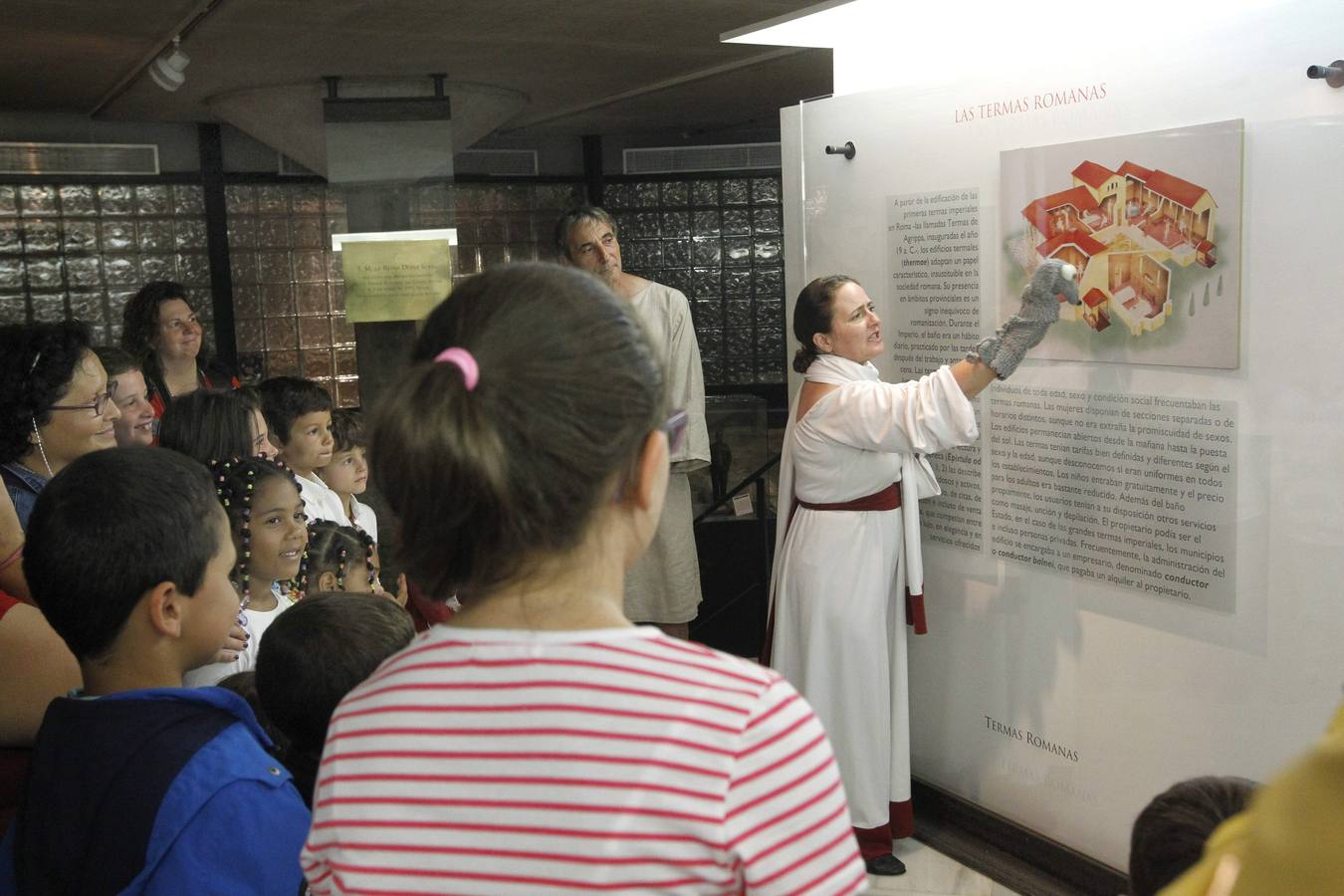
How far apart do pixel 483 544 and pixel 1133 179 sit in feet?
7.79

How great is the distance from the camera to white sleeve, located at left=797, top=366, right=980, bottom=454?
10.2 feet

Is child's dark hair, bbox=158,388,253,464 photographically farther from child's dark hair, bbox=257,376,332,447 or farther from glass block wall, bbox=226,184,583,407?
glass block wall, bbox=226,184,583,407

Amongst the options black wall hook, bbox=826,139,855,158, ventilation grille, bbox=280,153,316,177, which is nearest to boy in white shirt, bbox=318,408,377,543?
black wall hook, bbox=826,139,855,158

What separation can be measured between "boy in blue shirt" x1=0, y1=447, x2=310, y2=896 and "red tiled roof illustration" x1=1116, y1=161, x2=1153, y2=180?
→ 2.17 m

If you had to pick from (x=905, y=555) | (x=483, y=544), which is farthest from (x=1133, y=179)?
(x=483, y=544)

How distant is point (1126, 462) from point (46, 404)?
2490 millimetres

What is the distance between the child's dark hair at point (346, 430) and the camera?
13.5 ft

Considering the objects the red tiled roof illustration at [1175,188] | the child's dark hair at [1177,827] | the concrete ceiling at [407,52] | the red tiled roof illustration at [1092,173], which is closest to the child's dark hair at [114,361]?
A: the concrete ceiling at [407,52]

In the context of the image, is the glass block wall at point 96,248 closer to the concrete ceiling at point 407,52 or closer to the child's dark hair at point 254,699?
the concrete ceiling at point 407,52

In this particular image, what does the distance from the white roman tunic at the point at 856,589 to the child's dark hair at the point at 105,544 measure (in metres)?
2.13

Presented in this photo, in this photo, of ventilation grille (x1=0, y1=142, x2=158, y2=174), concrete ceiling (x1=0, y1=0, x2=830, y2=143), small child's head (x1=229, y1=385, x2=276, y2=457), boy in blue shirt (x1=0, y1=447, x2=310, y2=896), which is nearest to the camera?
boy in blue shirt (x1=0, y1=447, x2=310, y2=896)

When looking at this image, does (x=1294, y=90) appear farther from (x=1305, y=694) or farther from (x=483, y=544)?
(x=483, y=544)

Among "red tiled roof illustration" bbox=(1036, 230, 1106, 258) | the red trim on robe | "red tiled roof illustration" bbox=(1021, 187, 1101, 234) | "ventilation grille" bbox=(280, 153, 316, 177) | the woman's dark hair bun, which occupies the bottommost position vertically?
the red trim on robe

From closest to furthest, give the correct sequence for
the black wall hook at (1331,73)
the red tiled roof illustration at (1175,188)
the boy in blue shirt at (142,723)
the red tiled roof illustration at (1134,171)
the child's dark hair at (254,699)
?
the boy in blue shirt at (142,723) < the child's dark hair at (254,699) < the black wall hook at (1331,73) < the red tiled roof illustration at (1175,188) < the red tiled roof illustration at (1134,171)
